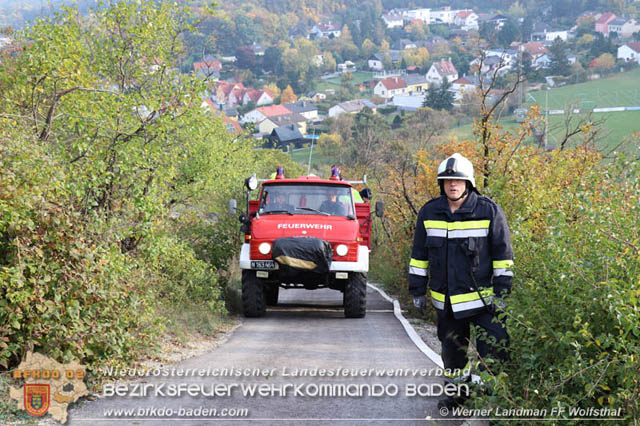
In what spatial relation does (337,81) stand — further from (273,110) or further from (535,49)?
(535,49)

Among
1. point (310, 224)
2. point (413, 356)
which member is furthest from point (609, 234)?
point (310, 224)

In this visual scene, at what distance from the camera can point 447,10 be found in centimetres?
19775

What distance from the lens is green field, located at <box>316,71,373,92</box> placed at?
135913 millimetres

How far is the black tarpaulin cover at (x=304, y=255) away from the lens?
1188cm

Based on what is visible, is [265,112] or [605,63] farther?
[265,112]

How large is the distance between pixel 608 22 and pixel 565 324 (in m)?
A: 147

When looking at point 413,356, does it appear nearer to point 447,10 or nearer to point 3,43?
point 3,43

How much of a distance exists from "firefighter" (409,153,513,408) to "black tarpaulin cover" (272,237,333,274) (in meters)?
6.21

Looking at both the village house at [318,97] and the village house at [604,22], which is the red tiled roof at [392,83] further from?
the village house at [604,22]

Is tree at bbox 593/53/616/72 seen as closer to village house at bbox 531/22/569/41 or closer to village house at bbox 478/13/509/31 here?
village house at bbox 531/22/569/41

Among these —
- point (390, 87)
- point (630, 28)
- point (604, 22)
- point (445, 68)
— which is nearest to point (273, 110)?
point (390, 87)

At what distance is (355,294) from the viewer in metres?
12.8

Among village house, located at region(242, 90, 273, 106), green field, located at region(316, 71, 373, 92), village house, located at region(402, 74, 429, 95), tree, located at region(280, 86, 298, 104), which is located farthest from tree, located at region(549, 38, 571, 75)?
village house, located at region(242, 90, 273, 106)

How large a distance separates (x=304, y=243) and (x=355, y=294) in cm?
155
